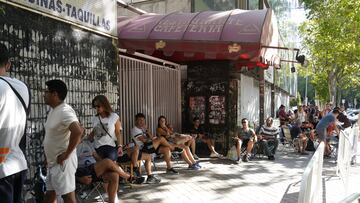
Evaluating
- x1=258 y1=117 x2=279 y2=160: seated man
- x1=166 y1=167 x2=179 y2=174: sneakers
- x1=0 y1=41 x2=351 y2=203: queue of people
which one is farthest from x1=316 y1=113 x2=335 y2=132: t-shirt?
x1=166 y1=167 x2=179 y2=174: sneakers

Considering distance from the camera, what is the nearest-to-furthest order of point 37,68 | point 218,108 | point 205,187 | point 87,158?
1. point 37,68
2. point 87,158
3. point 205,187
4. point 218,108

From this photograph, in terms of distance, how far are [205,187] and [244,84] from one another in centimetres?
710

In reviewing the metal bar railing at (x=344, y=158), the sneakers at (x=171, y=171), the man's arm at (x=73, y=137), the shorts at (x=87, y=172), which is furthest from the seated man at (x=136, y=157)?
the metal bar railing at (x=344, y=158)

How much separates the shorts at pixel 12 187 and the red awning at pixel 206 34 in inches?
208

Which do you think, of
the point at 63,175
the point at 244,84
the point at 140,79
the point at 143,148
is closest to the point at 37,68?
the point at 63,175

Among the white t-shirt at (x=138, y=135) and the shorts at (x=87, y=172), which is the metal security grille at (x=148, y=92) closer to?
the white t-shirt at (x=138, y=135)

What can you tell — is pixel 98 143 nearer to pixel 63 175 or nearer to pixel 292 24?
pixel 63 175

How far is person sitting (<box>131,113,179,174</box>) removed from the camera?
7375mm

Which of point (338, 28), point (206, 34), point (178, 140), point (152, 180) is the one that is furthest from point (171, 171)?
point (338, 28)

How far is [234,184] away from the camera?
7.40 meters

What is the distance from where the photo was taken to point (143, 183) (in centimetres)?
731

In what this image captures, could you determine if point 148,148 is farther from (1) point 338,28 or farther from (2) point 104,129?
(1) point 338,28

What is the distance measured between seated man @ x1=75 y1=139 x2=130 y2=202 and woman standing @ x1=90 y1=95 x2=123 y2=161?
190 mm

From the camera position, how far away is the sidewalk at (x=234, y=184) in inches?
252
